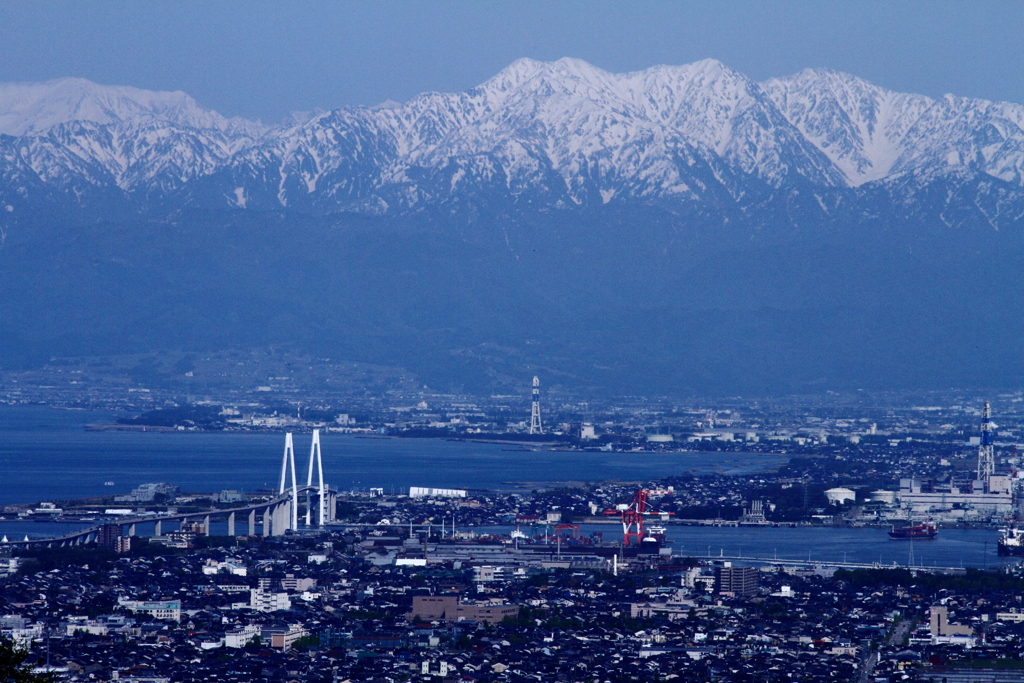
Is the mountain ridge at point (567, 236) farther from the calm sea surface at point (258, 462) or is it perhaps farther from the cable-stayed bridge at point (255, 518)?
the cable-stayed bridge at point (255, 518)

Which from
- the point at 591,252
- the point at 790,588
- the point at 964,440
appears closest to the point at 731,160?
the point at 591,252

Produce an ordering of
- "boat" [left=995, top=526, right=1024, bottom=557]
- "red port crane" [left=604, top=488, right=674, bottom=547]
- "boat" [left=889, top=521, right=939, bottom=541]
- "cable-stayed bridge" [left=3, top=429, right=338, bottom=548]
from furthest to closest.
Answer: "boat" [left=889, top=521, right=939, bottom=541]
"cable-stayed bridge" [left=3, top=429, right=338, bottom=548]
"red port crane" [left=604, top=488, right=674, bottom=547]
"boat" [left=995, top=526, right=1024, bottom=557]

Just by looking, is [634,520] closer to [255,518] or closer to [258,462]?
[255,518]

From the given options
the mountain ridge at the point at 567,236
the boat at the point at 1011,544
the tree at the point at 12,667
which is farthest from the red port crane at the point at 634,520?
the mountain ridge at the point at 567,236

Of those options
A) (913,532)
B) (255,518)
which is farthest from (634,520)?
(255,518)

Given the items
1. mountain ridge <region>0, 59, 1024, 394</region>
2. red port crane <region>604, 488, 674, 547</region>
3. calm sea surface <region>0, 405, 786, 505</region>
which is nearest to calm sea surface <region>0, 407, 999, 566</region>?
calm sea surface <region>0, 405, 786, 505</region>

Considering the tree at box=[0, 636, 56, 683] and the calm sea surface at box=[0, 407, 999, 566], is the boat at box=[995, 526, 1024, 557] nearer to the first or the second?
the calm sea surface at box=[0, 407, 999, 566]
